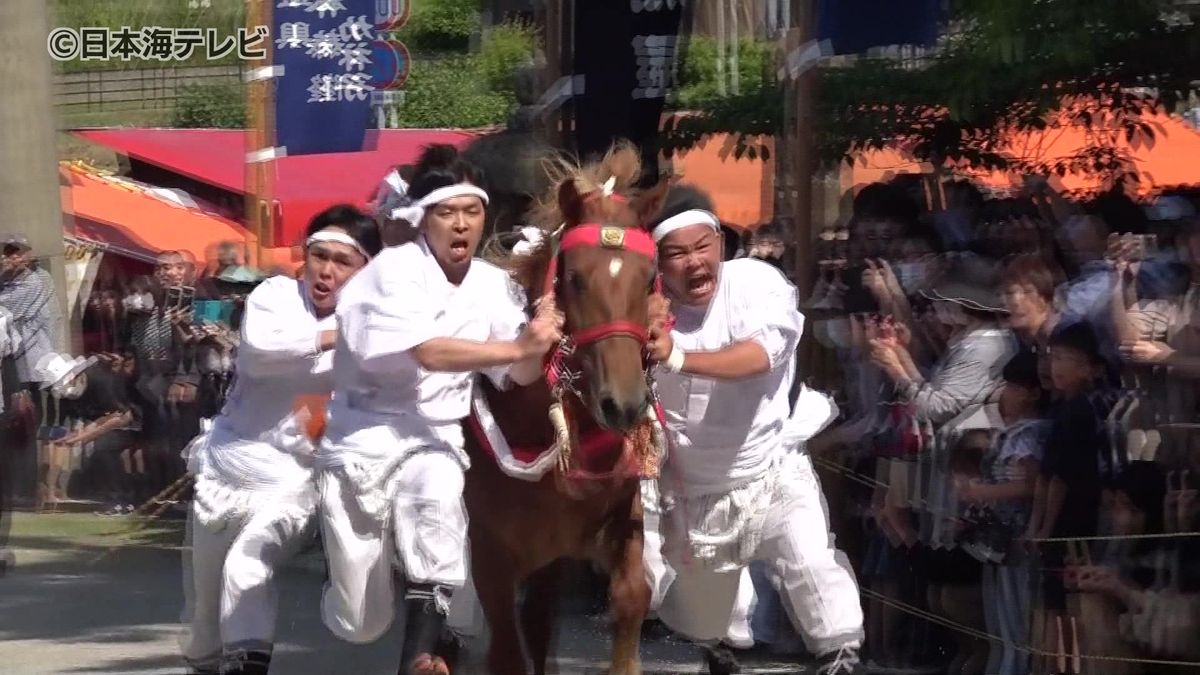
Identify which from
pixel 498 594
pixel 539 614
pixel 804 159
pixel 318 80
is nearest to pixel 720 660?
pixel 539 614

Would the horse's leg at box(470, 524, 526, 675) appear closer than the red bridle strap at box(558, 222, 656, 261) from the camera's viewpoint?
No

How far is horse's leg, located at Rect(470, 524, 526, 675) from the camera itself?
6156mm

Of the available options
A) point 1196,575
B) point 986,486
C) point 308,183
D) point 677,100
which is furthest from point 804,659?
point 308,183

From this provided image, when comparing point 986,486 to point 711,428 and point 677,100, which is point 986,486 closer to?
point 711,428

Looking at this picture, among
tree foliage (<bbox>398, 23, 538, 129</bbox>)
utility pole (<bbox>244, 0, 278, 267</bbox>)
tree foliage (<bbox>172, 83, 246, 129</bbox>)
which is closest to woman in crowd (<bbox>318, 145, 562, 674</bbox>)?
utility pole (<bbox>244, 0, 278, 267</bbox>)

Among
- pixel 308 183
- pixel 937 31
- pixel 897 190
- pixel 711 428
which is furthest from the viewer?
pixel 308 183

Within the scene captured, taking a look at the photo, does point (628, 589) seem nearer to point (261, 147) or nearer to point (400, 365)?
point (400, 365)

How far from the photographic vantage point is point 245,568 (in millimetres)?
6570

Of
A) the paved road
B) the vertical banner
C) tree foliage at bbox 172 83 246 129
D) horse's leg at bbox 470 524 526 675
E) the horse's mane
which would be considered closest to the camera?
the horse's mane

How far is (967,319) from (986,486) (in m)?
0.69

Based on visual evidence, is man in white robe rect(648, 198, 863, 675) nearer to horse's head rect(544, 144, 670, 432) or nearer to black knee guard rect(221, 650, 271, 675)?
horse's head rect(544, 144, 670, 432)

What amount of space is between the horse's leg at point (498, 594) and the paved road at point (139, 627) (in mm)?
813

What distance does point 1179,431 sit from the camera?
22.5 feet

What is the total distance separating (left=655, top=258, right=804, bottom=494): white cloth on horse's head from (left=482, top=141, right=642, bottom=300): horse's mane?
19.1 inches
